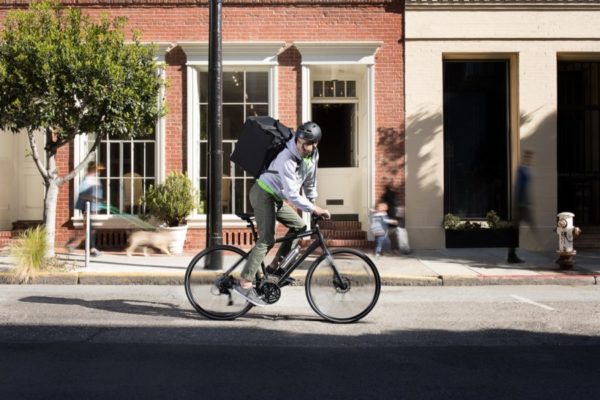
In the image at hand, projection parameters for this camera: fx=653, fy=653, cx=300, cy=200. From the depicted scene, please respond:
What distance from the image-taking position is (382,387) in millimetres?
4312

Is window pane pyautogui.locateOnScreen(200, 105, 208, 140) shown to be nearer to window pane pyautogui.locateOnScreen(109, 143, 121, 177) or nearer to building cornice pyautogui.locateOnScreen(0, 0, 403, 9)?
window pane pyautogui.locateOnScreen(109, 143, 121, 177)

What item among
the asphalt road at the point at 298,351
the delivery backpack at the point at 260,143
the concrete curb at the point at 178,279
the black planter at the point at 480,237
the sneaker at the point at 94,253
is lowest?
the asphalt road at the point at 298,351

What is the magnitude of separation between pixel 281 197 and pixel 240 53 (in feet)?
24.9

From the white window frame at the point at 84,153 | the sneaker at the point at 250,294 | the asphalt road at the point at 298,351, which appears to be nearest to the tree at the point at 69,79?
the white window frame at the point at 84,153

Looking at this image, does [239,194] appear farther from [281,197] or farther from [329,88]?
[281,197]

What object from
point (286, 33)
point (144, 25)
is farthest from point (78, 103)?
point (286, 33)

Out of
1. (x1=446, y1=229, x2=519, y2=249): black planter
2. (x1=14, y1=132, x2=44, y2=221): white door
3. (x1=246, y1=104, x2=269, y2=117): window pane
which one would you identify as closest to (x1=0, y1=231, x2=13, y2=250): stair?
(x1=14, y1=132, x2=44, y2=221): white door

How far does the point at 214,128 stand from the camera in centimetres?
999

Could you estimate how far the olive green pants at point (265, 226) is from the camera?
20.4 feet

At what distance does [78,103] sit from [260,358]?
6.51 meters

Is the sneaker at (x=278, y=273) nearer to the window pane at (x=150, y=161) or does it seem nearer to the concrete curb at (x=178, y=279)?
the concrete curb at (x=178, y=279)

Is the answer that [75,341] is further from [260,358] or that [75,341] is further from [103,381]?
[260,358]

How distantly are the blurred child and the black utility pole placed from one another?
3.01 meters

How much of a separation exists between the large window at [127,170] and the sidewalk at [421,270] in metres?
1.43
